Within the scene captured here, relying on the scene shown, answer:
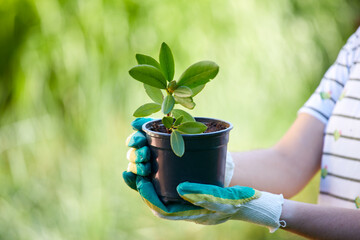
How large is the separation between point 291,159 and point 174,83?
24.4 inches

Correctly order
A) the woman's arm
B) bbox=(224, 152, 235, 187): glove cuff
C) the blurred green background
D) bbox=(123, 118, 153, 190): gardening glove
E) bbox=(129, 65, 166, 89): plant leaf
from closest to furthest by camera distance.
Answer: bbox=(129, 65, 166, 89): plant leaf < bbox=(123, 118, 153, 190): gardening glove < bbox=(224, 152, 235, 187): glove cuff < the woman's arm < the blurred green background

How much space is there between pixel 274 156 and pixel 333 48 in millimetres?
1817

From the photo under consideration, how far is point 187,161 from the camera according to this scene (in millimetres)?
810

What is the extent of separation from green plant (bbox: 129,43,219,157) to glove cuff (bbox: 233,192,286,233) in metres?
0.26

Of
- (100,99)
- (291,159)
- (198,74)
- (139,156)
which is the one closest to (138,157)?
(139,156)

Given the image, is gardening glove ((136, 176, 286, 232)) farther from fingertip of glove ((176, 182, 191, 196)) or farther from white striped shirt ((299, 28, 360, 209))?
white striped shirt ((299, 28, 360, 209))

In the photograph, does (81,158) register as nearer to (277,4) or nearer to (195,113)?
(195,113)

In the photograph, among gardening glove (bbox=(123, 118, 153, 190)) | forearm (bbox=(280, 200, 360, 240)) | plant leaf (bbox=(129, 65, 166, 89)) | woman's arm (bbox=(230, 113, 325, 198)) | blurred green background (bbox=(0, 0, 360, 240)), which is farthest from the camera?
blurred green background (bbox=(0, 0, 360, 240))

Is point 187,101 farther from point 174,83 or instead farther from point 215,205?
point 215,205

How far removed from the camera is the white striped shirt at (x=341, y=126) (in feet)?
3.69

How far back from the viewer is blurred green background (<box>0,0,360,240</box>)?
6.79 ft

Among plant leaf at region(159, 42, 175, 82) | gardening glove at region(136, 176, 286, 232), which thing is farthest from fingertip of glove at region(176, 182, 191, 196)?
plant leaf at region(159, 42, 175, 82)

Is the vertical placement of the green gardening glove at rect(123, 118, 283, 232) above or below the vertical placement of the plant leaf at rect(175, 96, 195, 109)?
below

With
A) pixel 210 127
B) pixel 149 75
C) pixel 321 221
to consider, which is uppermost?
pixel 149 75
